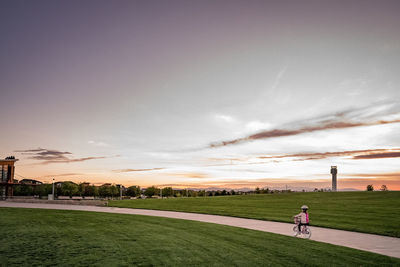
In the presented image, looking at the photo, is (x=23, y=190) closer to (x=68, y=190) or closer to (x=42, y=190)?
(x=42, y=190)

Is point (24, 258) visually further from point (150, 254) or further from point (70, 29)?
point (70, 29)

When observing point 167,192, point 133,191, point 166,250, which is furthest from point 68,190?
point 166,250

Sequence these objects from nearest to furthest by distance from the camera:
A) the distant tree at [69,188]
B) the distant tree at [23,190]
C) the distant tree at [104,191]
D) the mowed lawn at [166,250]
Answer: the mowed lawn at [166,250] → the distant tree at [69,188] → the distant tree at [23,190] → the distant tree at [104,191]

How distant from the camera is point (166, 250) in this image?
10367 mm

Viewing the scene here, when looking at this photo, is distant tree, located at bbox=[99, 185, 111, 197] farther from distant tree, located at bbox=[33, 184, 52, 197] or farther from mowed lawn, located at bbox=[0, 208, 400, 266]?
mowed lawn, located at bbox=[0, 208, 400, 266]

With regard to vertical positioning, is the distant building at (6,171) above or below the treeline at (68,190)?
above

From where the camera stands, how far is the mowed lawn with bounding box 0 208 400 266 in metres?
8.83

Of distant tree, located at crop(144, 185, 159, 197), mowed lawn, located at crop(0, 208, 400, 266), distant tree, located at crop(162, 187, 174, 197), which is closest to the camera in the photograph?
mowed lawn, located at crop(0, 208, 400, 266)

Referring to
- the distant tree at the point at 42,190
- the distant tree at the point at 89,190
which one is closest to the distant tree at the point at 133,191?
the distant tree at the point at 89,190

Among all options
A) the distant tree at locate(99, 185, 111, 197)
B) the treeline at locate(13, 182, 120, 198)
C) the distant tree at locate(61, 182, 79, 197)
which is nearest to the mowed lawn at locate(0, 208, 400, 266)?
the distant tree at locate(61, 182, 79, 197)

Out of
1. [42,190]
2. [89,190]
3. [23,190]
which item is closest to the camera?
[42,190]

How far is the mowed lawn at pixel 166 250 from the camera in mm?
8829

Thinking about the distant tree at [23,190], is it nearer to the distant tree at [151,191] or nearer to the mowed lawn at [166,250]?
the distant tree at [151,191]

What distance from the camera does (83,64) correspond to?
24.5 metres
